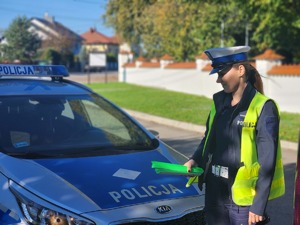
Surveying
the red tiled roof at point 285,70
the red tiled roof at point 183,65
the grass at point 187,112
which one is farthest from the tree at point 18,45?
the red tiled roof at point 183,65

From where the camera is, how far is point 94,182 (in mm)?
2826

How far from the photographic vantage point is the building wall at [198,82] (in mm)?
14219

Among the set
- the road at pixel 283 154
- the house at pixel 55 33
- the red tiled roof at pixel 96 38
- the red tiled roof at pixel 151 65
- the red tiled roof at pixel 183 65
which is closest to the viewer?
the road at pixel 283 154

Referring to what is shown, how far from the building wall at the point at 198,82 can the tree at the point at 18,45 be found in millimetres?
5091

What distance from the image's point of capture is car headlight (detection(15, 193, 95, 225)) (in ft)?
8.10

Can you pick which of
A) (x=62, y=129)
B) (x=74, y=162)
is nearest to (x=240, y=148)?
(x=74, y=162)

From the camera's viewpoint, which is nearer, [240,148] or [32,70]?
[240,148]

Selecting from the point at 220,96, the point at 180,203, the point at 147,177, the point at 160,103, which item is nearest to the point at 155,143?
the point at 147,177

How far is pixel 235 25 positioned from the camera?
85.6 ft

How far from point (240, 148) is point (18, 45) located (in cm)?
780

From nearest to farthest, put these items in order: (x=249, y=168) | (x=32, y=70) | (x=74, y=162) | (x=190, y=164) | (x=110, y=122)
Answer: (x=249, y=168)
(x=190, y=164)
(x=74, y=162)
(x=32, y=70)
(x=110, y=122)

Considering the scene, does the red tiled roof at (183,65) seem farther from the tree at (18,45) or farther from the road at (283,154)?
the tree at (18,45)

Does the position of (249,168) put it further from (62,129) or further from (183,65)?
(183,65)

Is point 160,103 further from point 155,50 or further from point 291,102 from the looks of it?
point 155,50
